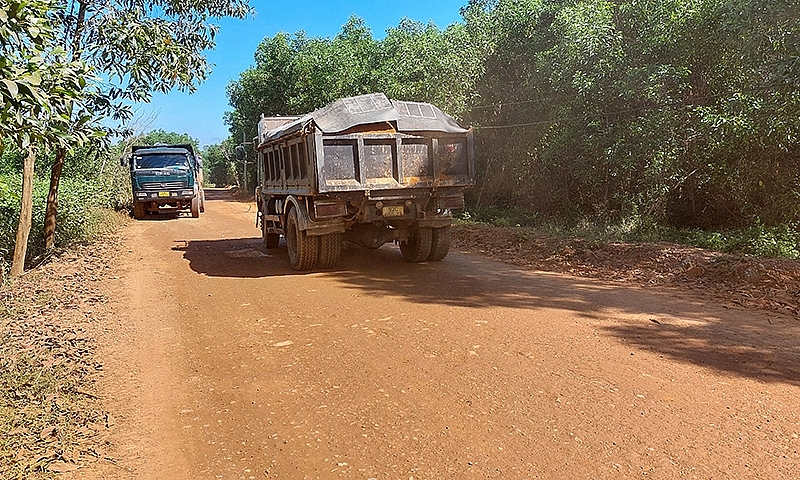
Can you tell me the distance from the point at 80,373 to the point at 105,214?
13.0m

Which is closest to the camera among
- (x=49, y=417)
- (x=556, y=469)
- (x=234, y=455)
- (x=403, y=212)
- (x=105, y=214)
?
(x=556, y=469)

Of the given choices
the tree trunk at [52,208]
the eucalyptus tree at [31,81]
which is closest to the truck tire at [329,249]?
the eucalyptus tree at [31,81]

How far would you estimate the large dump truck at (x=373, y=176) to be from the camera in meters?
8.01

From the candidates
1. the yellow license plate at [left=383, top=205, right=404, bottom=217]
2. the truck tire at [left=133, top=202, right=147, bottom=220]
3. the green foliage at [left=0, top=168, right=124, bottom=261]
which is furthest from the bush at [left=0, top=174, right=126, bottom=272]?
the yellow license plate at [left=383, top=205, right=404, bottom=217]

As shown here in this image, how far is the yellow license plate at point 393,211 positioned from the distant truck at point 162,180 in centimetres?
1306

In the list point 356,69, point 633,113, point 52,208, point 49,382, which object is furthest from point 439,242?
point 356,69

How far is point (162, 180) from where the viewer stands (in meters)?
19.4

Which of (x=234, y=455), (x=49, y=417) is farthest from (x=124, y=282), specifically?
(x=234, y=455)

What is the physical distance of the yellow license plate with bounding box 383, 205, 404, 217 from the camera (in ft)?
27.5

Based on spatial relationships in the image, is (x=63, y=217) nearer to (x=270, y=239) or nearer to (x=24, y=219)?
(x=24, y=219)

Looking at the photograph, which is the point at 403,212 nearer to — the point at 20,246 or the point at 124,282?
the point at 124,282

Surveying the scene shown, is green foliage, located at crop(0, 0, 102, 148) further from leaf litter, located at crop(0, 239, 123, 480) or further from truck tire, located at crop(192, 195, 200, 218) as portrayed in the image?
truck tire, located at crop(192, 195, 200, 218)

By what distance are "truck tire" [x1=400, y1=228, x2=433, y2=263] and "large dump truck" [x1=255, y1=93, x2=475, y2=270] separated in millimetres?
16

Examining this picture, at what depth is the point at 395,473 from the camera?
122 inches
